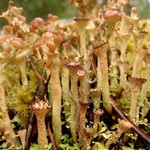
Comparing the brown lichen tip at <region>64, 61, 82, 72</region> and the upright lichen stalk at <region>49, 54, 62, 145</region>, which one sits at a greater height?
the brown lichen tip at <region>64, 61, 82, 72</region>

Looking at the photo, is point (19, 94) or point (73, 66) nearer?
point (73, 66)

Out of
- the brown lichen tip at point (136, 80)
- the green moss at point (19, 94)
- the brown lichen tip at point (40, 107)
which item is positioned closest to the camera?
the brown lichen tip at point (40, 107)

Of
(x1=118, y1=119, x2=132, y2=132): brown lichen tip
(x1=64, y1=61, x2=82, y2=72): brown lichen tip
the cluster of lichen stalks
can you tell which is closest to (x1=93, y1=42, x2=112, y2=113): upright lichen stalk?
the cluster of lichen stalks

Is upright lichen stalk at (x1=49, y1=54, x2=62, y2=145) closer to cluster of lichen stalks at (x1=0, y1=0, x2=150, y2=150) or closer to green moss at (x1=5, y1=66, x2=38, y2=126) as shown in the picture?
cluster of lichen stalks at (x1=0, y1=0, x2=150, y2=150)

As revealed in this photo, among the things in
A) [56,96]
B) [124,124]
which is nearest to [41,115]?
[56,96]

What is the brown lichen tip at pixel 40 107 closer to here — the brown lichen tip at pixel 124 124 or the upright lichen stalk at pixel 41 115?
the upright lichen stalk at pixel 41 115

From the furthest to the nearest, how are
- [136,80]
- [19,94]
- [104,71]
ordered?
[19,94], [104,71], [136,80]

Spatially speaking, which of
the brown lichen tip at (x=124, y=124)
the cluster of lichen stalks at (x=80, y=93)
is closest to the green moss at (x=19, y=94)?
the cluster of lichen stalks at (x=80, y=93)

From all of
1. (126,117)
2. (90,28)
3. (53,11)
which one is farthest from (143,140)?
(53,11)

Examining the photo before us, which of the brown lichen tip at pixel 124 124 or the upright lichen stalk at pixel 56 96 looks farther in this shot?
the upright lichen stalk at pixel 56 96

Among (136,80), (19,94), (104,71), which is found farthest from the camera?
(19,94)

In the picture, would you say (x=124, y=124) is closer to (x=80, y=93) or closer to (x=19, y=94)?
(x=80, y=93)
